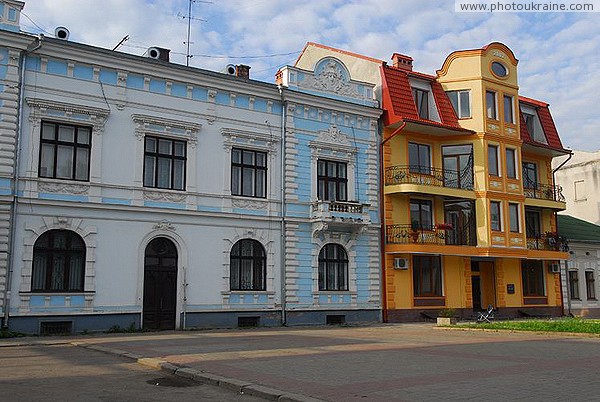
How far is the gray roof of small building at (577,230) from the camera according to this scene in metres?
36.5

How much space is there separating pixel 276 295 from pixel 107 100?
10.0 m

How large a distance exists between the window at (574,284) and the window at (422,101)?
13379 mm

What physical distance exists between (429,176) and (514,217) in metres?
5.30

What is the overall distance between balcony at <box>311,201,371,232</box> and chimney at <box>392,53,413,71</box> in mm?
9026

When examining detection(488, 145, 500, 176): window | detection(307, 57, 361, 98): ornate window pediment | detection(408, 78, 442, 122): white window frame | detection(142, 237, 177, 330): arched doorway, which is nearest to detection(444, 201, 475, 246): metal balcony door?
detection(488, 145, 500, 176): window

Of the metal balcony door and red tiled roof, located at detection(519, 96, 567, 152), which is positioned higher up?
red tiled roof, located at detection(519, 96, 567, 152)

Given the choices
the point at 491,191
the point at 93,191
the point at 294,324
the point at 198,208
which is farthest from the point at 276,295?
the point at 491,191

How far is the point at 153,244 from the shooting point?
23.4m

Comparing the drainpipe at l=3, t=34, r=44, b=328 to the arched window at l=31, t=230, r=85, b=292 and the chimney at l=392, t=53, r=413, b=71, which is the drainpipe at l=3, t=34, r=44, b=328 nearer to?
the arched window at l=31, t=230, r=85, b=292

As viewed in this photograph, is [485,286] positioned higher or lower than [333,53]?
lower

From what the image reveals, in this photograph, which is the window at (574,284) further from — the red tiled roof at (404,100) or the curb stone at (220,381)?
the curb stone at (220,381)

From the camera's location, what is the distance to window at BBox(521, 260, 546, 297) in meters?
33.2

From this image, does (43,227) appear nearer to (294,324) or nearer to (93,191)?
(93,191)

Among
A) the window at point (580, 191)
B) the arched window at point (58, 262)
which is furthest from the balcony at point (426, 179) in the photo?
the window at point (580, 191)
